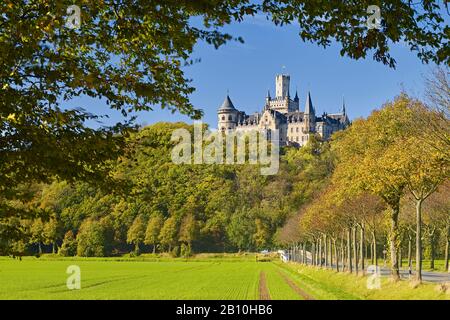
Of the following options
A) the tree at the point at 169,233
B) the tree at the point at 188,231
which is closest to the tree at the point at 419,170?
the tree at the point at 169,233

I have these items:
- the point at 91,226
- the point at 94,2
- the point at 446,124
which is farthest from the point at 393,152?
the point at 91,226

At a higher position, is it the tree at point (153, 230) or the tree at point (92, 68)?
the tree at point (92, 68)

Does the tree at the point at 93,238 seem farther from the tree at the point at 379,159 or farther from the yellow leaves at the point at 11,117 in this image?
the yellow leaves at the point at 11,117

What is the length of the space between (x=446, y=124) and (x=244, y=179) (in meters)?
139

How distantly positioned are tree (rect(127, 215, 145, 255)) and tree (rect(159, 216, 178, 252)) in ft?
16.0

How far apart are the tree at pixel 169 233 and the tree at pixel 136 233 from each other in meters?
4.88

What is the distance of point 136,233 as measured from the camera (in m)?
138

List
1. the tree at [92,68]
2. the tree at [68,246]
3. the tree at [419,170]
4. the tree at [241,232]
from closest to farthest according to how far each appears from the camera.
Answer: the tree at [92,68] → the tree at [419,170] → the tree at [68,246] → the tree at [241,232]

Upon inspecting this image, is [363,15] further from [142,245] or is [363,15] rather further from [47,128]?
[142,245]

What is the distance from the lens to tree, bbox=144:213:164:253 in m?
138

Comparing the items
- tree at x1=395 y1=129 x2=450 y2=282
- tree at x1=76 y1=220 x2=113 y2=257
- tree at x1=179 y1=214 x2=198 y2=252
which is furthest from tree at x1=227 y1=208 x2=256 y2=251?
tree at x1=395 y1=129 x2=450 y2=282

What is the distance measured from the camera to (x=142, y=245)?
148 meters

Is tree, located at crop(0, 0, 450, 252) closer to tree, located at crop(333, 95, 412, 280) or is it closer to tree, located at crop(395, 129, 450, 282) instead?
tree, located at crop(395, 129, 450, 282)

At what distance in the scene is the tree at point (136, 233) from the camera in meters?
138
